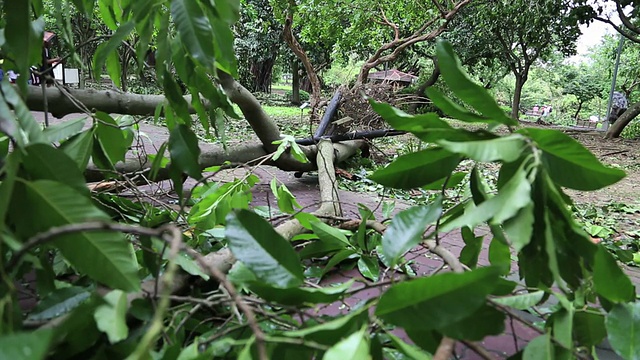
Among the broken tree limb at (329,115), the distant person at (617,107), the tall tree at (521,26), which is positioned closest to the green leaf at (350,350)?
the broken tree limb at (329,115)

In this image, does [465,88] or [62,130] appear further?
[62,130]

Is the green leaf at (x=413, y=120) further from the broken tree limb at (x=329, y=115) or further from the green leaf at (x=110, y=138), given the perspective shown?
the broken tree limb at (x=329, y=115)

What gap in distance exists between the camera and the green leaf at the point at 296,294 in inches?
24.5

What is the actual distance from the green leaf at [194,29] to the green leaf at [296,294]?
1.23 ft

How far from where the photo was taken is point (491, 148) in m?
0.57

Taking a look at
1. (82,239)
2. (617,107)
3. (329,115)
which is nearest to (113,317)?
(82,239)

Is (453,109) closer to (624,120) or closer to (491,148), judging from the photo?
(491,148)

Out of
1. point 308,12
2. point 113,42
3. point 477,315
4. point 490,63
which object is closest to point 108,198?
point 113,42

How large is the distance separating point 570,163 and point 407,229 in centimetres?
25

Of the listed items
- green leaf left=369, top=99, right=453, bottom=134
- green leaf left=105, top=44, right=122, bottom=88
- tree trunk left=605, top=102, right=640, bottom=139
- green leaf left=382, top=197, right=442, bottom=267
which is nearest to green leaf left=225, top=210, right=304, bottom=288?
green leaf left=382, top=197, right=442, bottom=267

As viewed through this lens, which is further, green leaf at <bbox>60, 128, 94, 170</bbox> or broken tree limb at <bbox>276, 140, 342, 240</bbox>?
broken tree limb at <bbox>276, 140, 342, 240</bbox>

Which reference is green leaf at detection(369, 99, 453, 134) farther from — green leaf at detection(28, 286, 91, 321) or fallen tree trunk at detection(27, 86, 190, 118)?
fallen tree trunk at detection(27, 86, 190, 118)

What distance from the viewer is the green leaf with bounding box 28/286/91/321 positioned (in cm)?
68

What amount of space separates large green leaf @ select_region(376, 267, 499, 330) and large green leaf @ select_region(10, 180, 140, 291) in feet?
1.05
